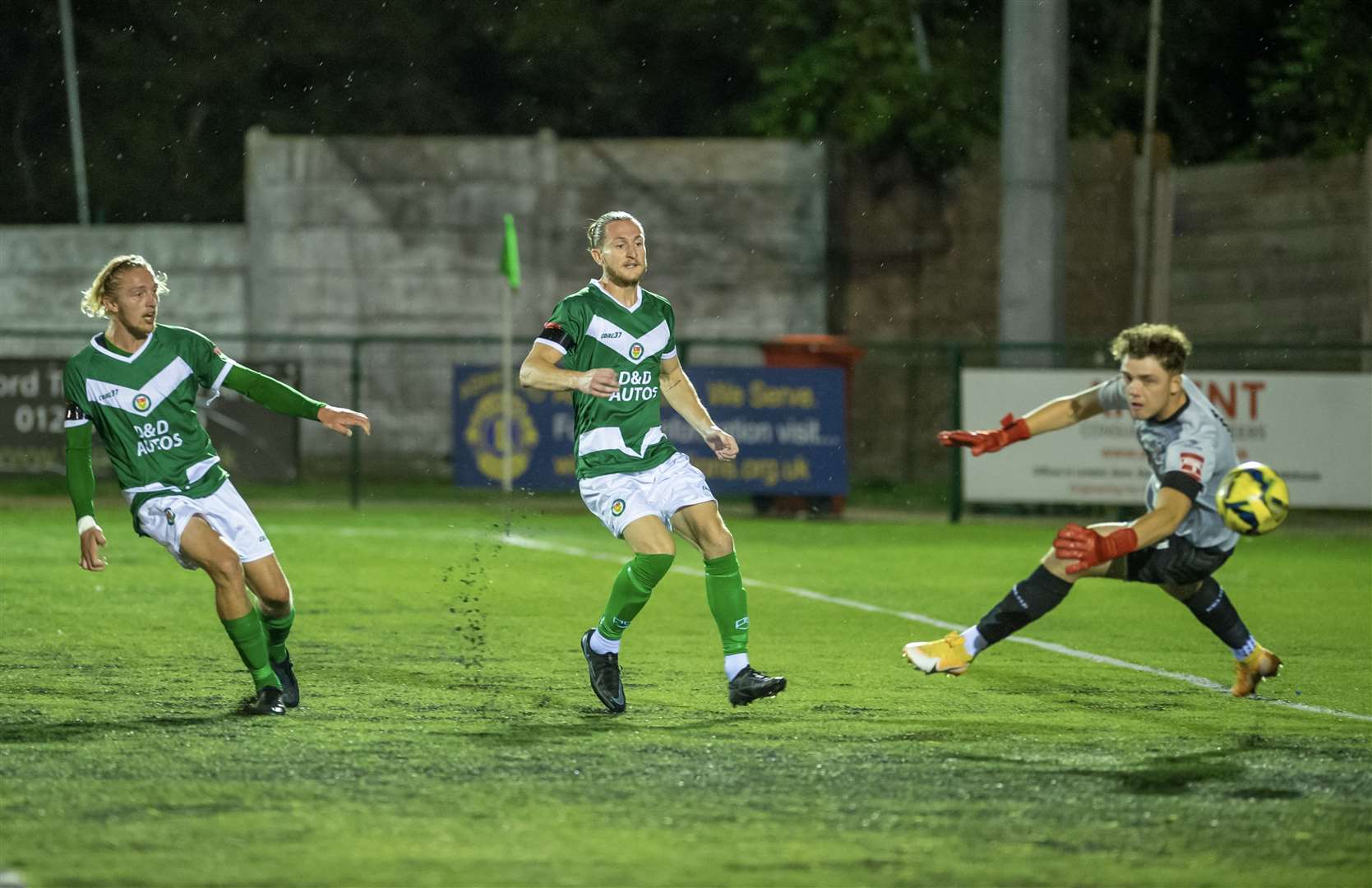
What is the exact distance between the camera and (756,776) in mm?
6312

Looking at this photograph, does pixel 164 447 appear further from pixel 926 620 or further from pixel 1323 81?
pixel 1323 81

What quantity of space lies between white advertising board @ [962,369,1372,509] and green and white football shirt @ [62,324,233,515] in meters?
12.5

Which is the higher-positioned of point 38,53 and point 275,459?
point 38,53

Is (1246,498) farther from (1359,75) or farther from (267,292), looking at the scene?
(267,292)

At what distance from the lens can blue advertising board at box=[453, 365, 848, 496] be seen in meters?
20.4

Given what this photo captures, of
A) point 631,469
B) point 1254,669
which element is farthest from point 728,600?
point 1254,669

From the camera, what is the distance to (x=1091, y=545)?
714 centimetres

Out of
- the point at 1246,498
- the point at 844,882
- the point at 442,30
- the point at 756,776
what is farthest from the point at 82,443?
the point at 442,30

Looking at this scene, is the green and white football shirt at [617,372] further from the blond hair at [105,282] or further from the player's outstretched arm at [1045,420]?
the blond hair at [105,282]

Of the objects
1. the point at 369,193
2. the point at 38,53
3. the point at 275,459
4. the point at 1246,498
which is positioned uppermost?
the point at 38,53

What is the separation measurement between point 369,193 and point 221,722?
21191mm

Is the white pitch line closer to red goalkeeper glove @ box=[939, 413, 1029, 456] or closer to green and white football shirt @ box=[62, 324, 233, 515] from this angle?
red goalkeeper glove @ box=[939, 413, 1029, 456]

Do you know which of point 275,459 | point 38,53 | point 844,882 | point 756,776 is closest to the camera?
point 844,882

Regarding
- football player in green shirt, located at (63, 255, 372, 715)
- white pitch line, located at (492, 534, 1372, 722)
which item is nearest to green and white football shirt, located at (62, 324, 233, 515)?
football player in green shirt, located at (63, 255, 372, 715)
